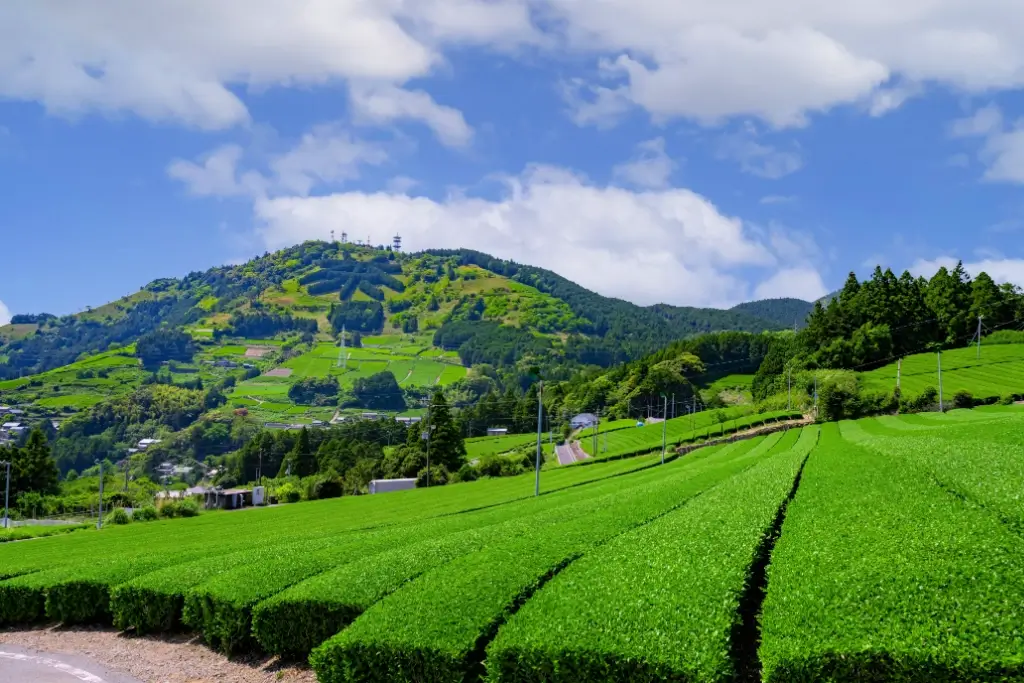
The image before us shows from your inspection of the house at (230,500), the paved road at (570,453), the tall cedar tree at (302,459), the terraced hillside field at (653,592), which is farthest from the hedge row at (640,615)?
the tall cedar tree at (302,459)

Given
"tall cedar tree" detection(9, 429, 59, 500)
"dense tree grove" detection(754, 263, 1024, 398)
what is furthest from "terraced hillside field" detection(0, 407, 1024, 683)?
"dense tree grove" detection(754, 263, 1024, 398)

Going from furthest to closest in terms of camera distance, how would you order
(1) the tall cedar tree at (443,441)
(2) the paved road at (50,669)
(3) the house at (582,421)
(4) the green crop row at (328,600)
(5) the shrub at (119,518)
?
1. (3) the house at (582,421)
2. (1) the tall cedar tree at (443,441)
3. (5) the shrub at (119,518)
4. (2) the paved road at (50,669)
5. (4) the green crop row at (328,600)

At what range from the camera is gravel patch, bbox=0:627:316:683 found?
13359 millimetres

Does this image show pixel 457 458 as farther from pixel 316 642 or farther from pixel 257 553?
pixel 316 642

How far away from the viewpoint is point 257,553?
20.5m

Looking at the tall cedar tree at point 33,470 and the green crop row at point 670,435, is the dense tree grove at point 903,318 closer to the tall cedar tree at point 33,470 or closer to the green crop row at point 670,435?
the green crop row at point 670,435

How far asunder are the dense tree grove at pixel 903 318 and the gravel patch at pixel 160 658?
107 m

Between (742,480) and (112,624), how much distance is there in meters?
20.0

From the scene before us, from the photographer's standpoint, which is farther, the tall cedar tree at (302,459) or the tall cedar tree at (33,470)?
the tall cedar tree at (302,459)

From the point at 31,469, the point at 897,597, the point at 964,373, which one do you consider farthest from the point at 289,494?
the point at 897,597

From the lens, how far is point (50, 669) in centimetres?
1466

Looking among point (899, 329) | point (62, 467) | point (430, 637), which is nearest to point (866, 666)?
point (430, 637)

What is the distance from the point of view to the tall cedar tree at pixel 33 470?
90.7 meters

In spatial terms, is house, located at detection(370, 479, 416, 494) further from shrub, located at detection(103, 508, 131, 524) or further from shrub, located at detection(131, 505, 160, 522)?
shrub, located at detection(103, 508, 131, 524)
